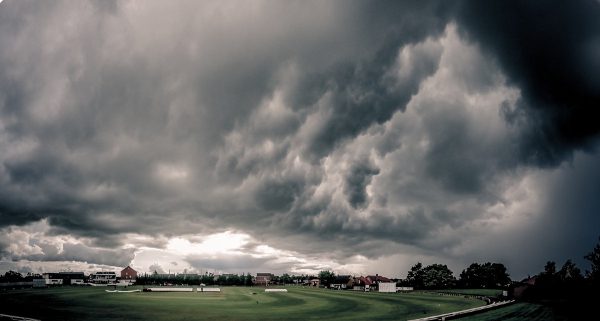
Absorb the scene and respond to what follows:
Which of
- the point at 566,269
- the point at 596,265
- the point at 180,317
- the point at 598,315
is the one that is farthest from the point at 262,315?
the point at 566,269

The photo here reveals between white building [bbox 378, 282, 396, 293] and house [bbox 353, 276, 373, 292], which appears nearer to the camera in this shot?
white building [bbox 378, 282, 396, 293]

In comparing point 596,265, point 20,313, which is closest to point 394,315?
point 20,313

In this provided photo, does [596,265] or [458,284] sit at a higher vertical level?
[596,265]

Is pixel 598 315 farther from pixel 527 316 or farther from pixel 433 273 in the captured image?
pixel 433 273

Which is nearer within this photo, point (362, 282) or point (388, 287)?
point (388, 287)

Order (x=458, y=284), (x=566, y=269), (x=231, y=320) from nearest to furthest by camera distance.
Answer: (x=231, y=320) → (x=566, y=269) → (x=458, y=284)

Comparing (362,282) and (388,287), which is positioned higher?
(388,287)

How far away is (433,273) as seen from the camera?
17100cm

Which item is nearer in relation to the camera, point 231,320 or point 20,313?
point 231,320

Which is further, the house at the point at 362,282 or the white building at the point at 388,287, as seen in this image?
the house at the point at 362,282

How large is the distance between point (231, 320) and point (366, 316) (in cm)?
1945

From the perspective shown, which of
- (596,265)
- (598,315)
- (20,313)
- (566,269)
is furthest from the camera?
(566,269)

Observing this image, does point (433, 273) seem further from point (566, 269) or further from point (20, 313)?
point (20, 313)

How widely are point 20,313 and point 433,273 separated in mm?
161120
